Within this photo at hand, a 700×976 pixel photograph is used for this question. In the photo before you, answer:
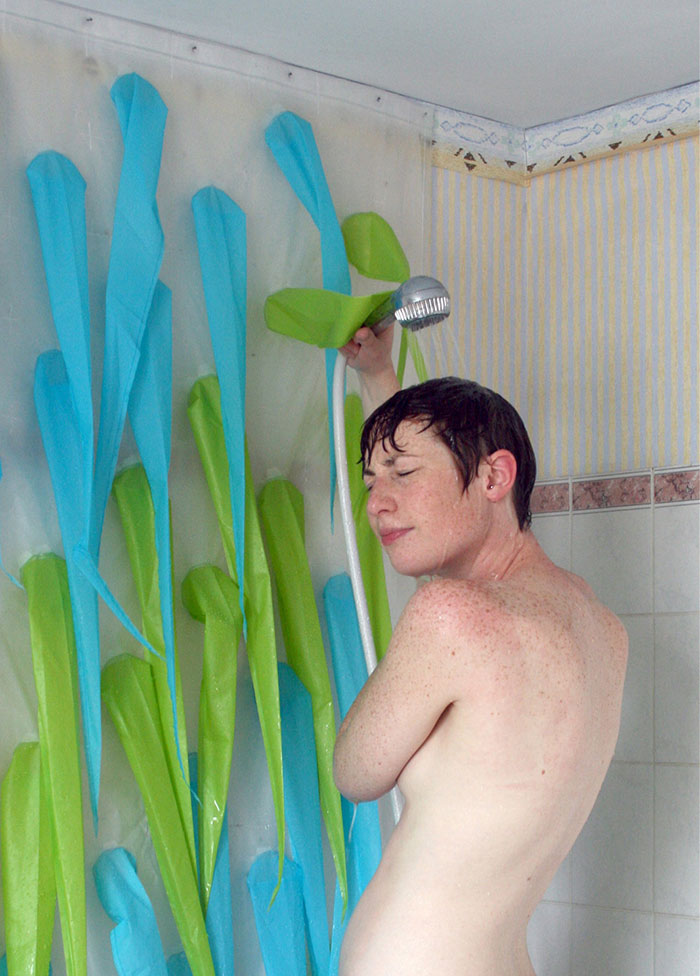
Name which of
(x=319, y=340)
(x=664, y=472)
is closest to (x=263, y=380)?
(x=319, y=340)

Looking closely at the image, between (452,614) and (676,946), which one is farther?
(676,946)

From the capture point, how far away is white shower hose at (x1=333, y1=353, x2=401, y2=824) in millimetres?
1661

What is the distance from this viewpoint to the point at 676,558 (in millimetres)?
1947

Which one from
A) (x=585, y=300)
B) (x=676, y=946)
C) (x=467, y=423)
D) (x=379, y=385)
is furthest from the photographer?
(x=585, y=300)

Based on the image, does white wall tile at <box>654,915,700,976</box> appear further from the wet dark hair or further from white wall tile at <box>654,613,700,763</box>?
the wet dark hair

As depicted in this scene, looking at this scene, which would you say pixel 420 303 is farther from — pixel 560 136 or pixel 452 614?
pixel 560 136

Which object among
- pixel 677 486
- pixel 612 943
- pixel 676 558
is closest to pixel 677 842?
pixel 612 943

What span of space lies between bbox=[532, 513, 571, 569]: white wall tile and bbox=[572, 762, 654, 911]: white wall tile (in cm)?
36

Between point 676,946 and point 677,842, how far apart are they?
159mm

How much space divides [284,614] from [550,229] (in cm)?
92

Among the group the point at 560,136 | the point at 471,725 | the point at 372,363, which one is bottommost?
the point at 471,725

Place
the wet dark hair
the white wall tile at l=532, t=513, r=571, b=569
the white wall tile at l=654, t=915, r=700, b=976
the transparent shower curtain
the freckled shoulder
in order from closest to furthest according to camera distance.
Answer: the freckled shoulder, the wet dark hair, the transparent shower curtain, the white wall tile at l=654, t=915, r=700, b=976, the white wall tile at l=532, t=513, r=571, b=569

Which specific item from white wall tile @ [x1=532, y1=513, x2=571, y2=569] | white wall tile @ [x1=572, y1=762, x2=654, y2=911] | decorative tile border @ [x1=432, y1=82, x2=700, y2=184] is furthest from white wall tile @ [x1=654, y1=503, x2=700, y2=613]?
decorative tile border @ [x1=432, y1=82, x2=700, y2=184]

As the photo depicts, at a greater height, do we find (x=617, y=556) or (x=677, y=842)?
(x=617, y=556)
